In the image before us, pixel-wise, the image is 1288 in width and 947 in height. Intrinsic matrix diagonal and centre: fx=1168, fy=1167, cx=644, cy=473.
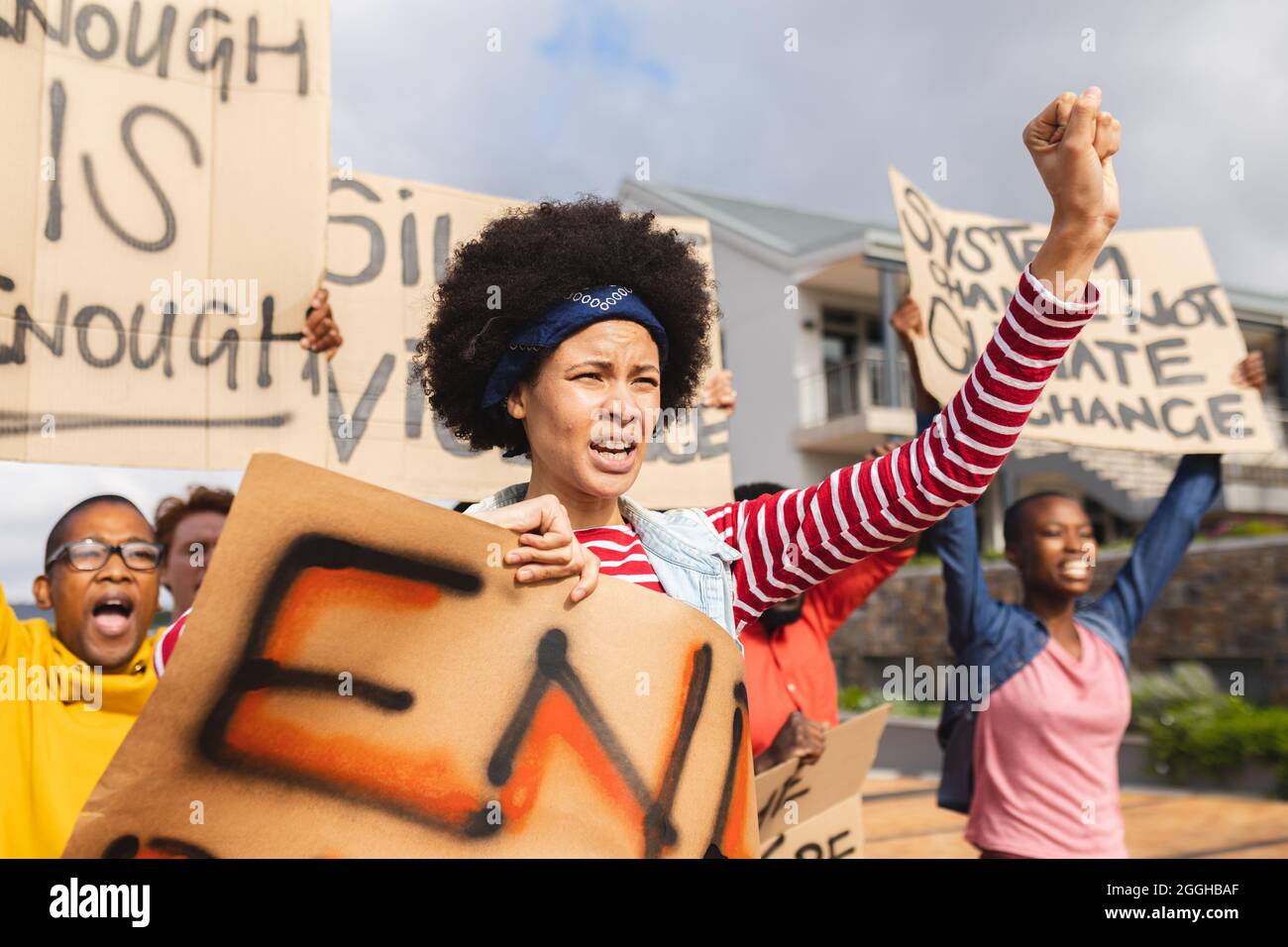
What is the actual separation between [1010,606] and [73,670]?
2.73 metres

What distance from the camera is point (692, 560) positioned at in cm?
183

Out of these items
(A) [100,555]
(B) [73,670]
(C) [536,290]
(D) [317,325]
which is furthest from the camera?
(D) [317,325]

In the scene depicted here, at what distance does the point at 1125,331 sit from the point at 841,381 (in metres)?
16.4

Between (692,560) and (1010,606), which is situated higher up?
(692,560)

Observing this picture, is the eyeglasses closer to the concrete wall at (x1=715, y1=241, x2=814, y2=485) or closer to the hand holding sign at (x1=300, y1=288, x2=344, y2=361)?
the hand holding sign at (x1=300, y1=288, x2=344, y2=361)

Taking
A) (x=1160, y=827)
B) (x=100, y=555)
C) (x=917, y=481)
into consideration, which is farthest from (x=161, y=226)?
(x=1160, y=827)

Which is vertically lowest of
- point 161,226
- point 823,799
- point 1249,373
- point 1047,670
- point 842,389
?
point 823,799

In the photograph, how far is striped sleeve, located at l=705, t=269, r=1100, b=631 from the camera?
1.61m

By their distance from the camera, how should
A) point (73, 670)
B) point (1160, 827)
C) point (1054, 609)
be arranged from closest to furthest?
point (73, 670)
point (1054, 609)
point (1160, 827)

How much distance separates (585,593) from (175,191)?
213 centimetres

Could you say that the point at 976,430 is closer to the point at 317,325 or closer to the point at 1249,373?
the point at 317,325

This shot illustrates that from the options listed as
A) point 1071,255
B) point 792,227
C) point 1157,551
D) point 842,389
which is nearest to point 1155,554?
point 1157,551

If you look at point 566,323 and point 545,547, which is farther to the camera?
point 566,323

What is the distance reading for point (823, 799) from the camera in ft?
10.6
